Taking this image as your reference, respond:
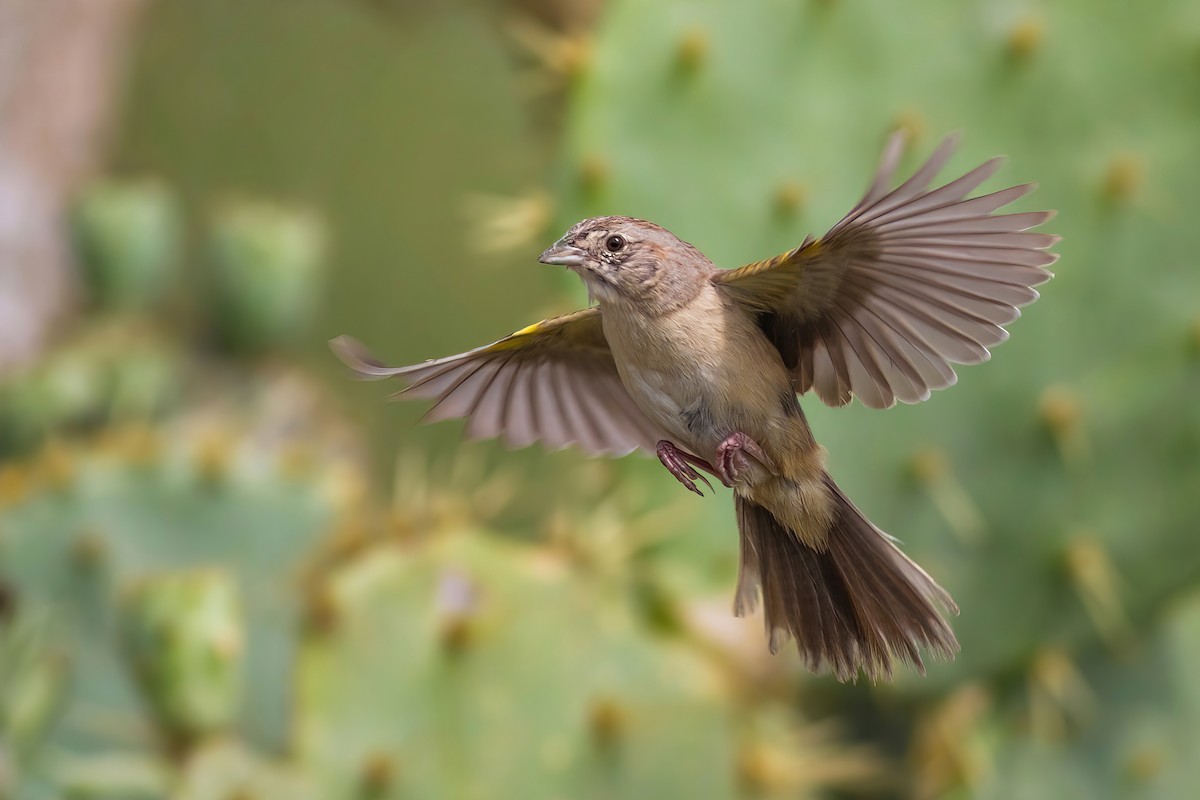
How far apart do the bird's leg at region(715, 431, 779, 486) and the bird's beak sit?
82 mm

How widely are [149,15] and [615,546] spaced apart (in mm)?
1609

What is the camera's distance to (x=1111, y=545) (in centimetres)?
104

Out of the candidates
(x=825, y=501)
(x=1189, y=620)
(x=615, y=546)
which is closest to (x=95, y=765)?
(x=615, y=546)

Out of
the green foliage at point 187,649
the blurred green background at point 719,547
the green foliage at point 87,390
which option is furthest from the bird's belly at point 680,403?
the green foliage at point 87,390

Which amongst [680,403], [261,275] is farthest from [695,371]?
[261,275]

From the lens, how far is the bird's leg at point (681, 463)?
459mm

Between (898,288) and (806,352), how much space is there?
5 centimetres

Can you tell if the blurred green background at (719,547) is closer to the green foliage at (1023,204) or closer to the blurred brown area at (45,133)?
the green foliage at (1023,204)

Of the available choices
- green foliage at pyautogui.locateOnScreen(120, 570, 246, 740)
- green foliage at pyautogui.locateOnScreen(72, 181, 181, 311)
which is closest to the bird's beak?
green foliage at pyautogui.locateOnScreen(120, 570, 246, 740)

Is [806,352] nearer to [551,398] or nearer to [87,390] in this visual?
Answer: [551,398]

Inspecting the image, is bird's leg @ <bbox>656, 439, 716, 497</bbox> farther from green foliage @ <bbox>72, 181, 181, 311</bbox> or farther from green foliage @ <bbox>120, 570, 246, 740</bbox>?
green foliage @ <bbox>72, 181, 181, 311</bbox>

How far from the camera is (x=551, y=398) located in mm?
581

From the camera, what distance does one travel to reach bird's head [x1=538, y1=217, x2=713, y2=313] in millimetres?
413

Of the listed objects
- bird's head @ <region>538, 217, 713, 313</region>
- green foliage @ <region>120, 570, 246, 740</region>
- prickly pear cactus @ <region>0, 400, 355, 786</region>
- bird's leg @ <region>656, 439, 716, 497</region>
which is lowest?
bird's leg @ <region>656, 439, 716, 497</region>
